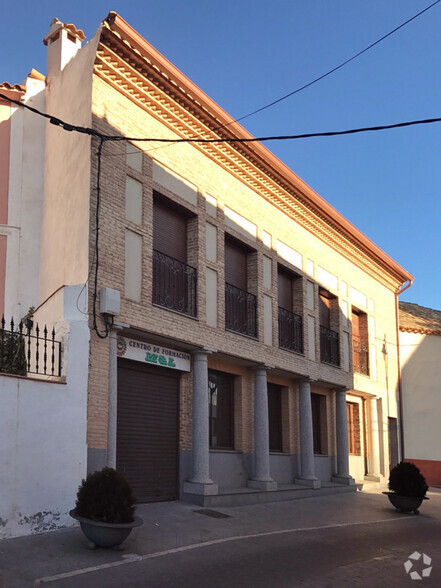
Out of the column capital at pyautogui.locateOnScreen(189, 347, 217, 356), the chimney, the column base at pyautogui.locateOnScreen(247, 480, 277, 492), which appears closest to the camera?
the column capital at pyautogui.locateOnScreen(189, 347, 217, 356)

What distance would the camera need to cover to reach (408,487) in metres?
15.4

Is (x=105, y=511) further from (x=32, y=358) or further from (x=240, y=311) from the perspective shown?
(x=240, y=311)

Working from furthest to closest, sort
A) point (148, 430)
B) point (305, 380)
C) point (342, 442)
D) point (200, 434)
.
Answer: point (342, 442)
point (305, 380)
point (200, 434)
point (148, 430)

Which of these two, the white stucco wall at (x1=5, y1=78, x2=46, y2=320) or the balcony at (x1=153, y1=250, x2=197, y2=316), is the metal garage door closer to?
the balcony at (x1=153, y1=250, x2=197, y2=316)

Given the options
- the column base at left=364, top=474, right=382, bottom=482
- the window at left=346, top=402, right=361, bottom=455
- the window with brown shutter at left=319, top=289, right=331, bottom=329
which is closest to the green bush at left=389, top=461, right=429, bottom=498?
the window with brown shutter at left=319, top=289, right=331, bottom=329

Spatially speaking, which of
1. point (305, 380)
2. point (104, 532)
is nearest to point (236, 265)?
point (305, 380)

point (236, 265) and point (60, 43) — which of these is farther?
point (236, 265)

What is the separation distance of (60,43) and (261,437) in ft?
32.4

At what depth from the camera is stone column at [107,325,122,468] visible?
37.3ft

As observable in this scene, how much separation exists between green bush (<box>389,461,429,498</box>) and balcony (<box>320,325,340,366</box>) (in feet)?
15.4

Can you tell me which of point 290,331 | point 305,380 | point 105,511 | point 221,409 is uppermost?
point 290,331

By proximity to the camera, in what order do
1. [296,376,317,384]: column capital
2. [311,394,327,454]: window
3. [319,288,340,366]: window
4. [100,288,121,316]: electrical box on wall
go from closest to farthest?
[100,288,121,316]: electrical box on wall
[296,376,317,384]: column capital
[319,288,340,366]: window
[311,394,327,454]: window

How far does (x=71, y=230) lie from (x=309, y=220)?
8659mm

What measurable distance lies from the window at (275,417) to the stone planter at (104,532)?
9.03 meters
